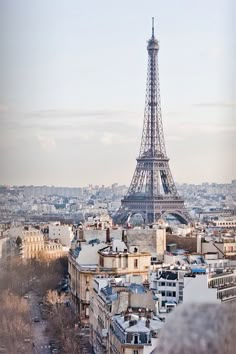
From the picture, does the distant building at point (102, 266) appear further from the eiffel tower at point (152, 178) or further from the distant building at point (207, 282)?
the eiffel tower at point (152, 178)

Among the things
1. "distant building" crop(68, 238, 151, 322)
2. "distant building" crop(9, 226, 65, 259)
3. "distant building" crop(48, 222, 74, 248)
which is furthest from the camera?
"distant building" crop(48, 222, 74, 248)

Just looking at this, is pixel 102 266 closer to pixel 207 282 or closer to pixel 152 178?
pixel 207 282

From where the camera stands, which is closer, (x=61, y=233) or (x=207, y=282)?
(x=207, y=282)

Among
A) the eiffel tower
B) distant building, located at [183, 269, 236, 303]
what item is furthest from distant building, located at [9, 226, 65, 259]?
distant building, located at [183, 269, 236, 303]

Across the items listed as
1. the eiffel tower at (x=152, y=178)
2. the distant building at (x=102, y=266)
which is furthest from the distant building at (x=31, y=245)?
the eiffel tower at (x=152, y=178)

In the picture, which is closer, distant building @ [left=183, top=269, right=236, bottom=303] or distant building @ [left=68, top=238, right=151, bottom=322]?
distant building @ [left=183, top=269, right=236, bottom=303]

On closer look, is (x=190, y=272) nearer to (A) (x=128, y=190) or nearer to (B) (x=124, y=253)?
(B) (x=124, y=253)

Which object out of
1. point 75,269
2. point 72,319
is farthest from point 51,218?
point 72,319

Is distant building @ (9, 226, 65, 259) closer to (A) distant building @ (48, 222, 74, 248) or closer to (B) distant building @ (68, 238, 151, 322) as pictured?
(A) distant building @ (48, 222, 74, 248)

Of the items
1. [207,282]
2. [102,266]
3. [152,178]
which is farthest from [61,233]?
[207,282]
